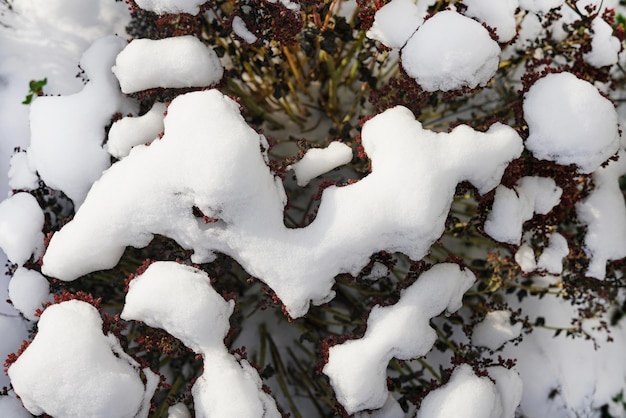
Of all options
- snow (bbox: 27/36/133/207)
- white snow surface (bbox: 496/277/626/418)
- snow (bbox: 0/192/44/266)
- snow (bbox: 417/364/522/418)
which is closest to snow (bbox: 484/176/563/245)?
snow (bbox: 417/364/522/418)

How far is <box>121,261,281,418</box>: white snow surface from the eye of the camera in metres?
1.38

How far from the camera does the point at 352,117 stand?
2.34 meters

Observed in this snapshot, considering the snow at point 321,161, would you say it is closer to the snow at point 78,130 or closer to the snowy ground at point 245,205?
the snowy ground at point 245,205

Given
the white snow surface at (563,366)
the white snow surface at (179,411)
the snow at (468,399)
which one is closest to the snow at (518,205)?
the snow at (468,399)

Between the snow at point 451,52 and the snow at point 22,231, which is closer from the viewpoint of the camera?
the snow at point 451,52

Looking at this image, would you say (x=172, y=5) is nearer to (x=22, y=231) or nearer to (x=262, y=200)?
Answer: (x=262, y=200)

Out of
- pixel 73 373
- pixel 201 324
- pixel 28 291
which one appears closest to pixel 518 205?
pixel 201 324

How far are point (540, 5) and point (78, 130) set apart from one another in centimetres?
141

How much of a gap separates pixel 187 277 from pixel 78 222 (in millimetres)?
329

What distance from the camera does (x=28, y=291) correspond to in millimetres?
1625

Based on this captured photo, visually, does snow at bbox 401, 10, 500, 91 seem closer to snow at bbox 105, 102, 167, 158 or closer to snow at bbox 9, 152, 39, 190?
snow at bbox 105, 102, 167, 158

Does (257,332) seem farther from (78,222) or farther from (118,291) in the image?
(78,222)

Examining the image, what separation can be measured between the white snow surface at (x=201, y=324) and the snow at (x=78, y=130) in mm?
385

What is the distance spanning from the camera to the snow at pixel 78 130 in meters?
1.60
